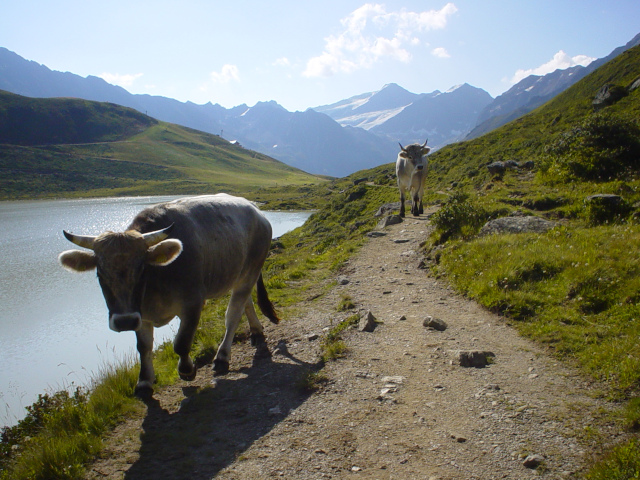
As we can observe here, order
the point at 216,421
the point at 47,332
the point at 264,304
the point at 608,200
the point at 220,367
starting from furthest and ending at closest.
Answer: the point at 47,332 → the point at 608,200 → the point at 264,304 → the point at 220,367 → the point at 216,421

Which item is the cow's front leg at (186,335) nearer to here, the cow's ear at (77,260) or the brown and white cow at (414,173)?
the cow's ear at (77,260)

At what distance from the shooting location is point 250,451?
457 cm

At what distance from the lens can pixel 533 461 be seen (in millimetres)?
3836

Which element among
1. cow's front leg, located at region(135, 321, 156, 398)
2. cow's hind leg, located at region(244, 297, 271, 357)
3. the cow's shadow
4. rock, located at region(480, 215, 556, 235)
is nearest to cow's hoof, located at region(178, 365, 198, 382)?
the cow's shadow

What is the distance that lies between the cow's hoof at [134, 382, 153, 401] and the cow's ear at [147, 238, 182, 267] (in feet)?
6.83

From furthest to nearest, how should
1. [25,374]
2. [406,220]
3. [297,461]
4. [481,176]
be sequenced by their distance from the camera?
[481,176] < [406,220] < [25,374] < [297,461]

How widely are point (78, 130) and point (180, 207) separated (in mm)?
212825

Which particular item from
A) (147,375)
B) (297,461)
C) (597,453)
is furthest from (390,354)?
(147,375)

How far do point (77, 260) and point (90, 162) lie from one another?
156341 millimetres

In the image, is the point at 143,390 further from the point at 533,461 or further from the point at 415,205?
the point at 415,205

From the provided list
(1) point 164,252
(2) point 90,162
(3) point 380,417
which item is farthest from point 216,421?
(2) point 90,162

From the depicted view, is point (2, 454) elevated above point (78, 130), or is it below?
below

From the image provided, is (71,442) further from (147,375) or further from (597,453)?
(597,453)

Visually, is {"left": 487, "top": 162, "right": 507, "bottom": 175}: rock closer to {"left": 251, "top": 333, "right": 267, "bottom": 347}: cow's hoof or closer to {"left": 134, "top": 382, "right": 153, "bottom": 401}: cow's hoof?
{"left": 251, "top": 333, "right": 267, "bottom": 347}: cow's hoof
